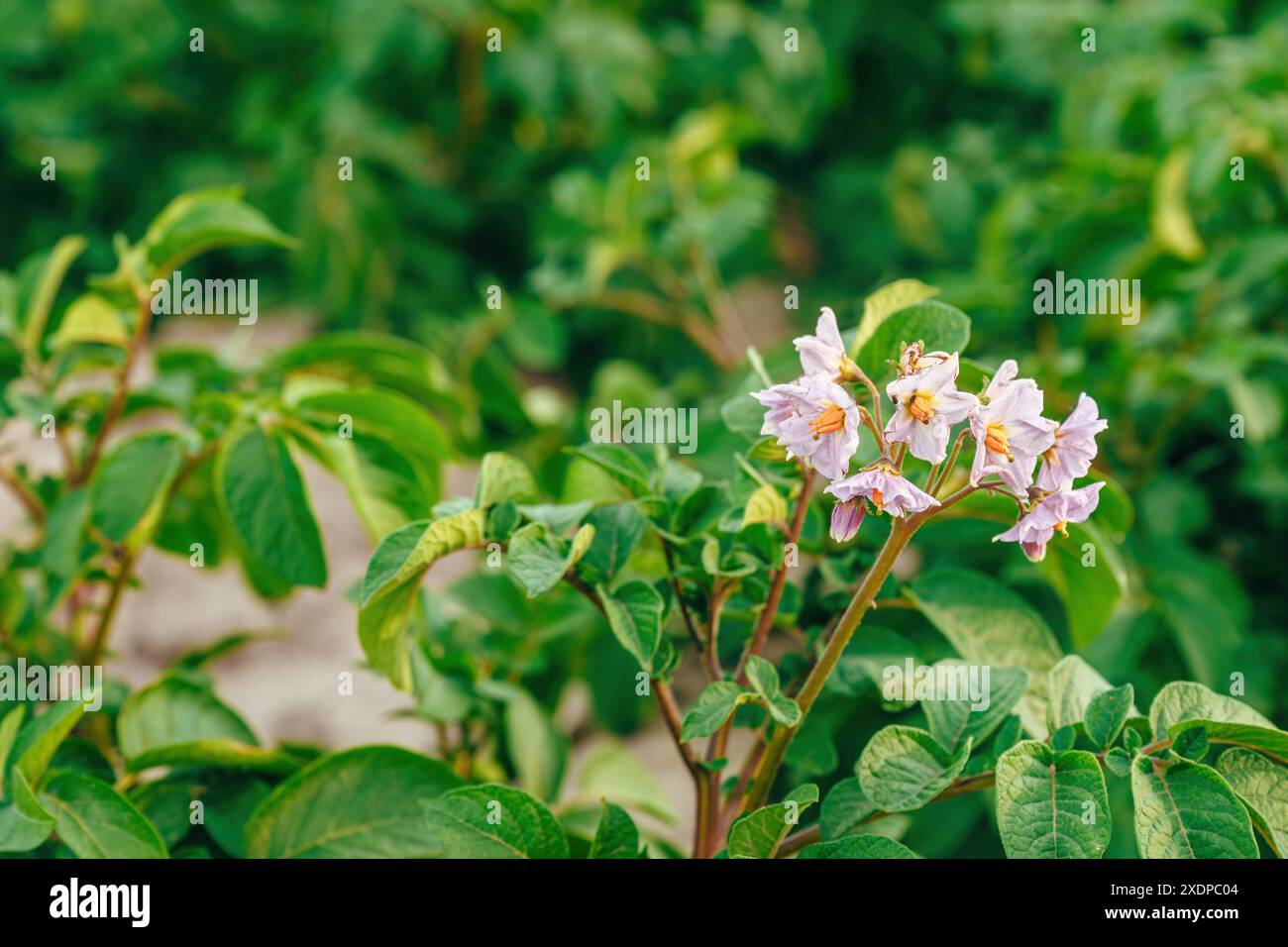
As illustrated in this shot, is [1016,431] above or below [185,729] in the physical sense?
above

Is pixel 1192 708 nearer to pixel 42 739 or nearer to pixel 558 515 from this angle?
pixel 558 515

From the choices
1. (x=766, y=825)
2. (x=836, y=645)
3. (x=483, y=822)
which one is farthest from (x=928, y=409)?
(x=483, y=822)

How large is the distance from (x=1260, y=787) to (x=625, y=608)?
0.38 m

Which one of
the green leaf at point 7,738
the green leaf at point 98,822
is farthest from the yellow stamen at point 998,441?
the green leaf at point 7,738

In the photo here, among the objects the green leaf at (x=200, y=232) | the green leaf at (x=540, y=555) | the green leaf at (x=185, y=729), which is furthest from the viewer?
the green leaf at (x=200, y=232)

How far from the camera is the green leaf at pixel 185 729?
92cm

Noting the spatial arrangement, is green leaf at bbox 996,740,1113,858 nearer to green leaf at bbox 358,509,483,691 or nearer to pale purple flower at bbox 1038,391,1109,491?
Result: pale purple flower at bbox 1038,391,1109,491

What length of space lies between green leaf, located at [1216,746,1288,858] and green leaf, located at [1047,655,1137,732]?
0.20 feet

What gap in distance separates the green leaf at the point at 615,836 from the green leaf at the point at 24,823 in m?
0.34

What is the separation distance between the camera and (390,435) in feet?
3.42

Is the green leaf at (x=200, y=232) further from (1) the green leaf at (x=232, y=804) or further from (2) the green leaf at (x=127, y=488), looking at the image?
(1) the green leaf at (x=232, y=804)

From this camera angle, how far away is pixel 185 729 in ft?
3.30

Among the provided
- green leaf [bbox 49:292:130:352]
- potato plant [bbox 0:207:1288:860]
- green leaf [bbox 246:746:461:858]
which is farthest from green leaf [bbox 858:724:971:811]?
green leaf [bbox 49:292:130:352]

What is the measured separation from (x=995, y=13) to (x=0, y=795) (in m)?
1.82
